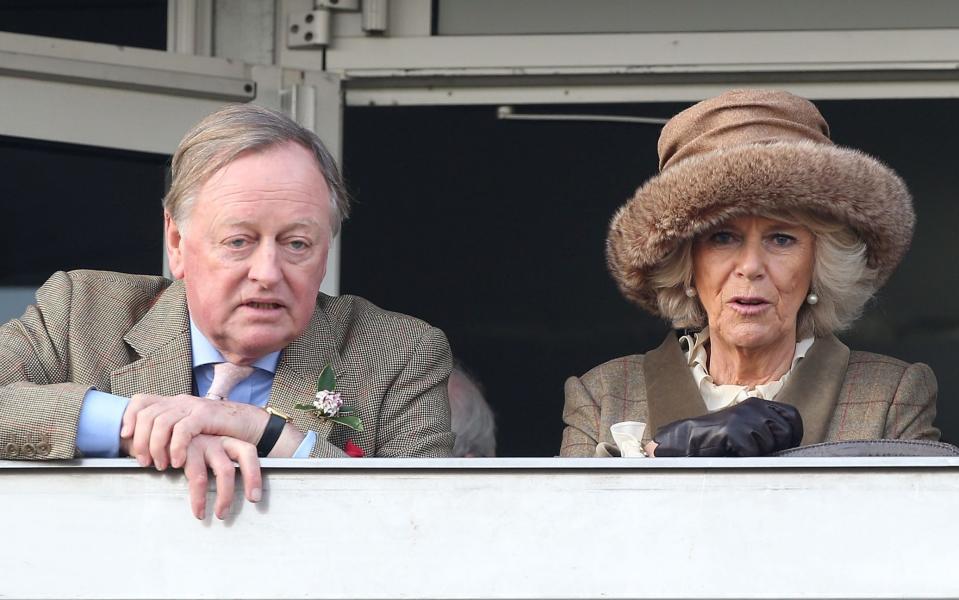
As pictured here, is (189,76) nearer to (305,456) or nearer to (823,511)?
(305,456)

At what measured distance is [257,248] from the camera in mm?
2836

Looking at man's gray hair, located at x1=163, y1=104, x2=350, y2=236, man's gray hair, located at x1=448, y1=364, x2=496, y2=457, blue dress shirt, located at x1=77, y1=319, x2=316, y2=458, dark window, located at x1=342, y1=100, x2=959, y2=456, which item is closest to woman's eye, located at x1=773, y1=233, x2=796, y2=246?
man's gray hair, located at x1=163, y1=104, x2=350, y2=236

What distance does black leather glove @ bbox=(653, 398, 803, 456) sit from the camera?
8.68 feet

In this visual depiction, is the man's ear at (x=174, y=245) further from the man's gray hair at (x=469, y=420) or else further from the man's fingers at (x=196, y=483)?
the man's gray hair at (x=469, y=420)

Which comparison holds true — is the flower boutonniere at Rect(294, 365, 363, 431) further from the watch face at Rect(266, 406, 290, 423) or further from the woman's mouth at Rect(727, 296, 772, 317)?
the woman's mouth at Rect(727, 296, 772, 317)

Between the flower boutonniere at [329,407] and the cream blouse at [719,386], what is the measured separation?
713 mm

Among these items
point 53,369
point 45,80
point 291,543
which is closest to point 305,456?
point 291,543

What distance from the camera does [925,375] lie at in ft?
10.5

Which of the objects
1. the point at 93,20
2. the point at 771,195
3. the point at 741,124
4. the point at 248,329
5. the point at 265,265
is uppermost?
the point at 93,20

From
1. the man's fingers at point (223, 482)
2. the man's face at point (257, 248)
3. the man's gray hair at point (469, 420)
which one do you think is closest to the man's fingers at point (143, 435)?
the man's fingers at point (223, 482)

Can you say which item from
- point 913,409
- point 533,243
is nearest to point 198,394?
point 913,409

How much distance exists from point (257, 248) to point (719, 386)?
3.17 ft

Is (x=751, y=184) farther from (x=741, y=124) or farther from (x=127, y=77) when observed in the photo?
(x=127, y=77)

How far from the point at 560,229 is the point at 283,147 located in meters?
2.92
